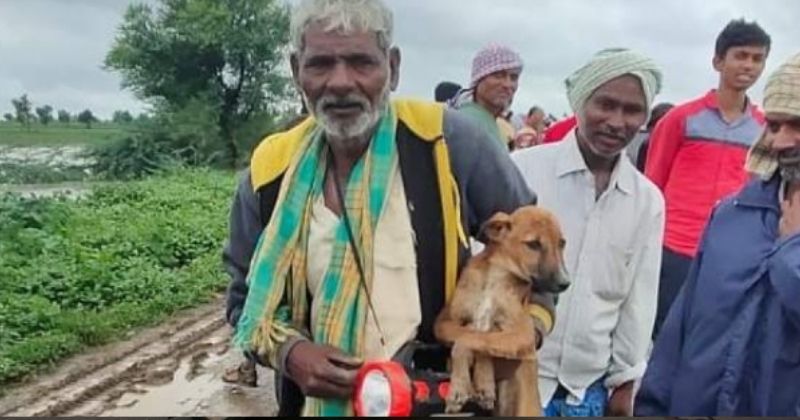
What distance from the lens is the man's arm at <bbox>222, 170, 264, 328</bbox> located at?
2359 mm

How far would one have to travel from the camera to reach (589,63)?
298cm

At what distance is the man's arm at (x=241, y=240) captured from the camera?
236 centimetres

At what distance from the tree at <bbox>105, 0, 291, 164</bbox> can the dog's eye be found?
33.3 meters

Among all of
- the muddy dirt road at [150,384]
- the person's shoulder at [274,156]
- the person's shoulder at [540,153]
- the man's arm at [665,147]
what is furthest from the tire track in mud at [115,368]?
the person's shoulder at [274,156]

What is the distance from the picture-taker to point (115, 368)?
7926 millimetres

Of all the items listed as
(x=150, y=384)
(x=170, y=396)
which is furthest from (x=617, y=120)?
(x=150, y=384)

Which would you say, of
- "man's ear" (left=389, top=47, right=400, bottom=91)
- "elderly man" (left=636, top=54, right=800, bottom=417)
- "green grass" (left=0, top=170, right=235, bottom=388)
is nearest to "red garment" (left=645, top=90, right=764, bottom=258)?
"elderly man" (left=636, top=54, right=800, bottom=417)

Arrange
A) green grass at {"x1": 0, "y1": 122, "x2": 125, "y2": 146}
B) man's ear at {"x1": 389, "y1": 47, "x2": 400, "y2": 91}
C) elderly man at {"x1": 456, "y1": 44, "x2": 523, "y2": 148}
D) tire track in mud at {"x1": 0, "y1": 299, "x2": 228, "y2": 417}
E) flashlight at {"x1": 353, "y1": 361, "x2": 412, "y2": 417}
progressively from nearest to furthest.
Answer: flashlight at {"x1": 353, "y1": 361, "x2": 412, "y2": 417} < man's ear at {"x1": 389, "y1": 47, "x2": 400, "y2": 91} < elderly man at {"x1": 456, "y1": 44, "x2": 523, "y2": 148} < tire track in mud at {"x1": 0, "y1": 299, "x2": 228, "y2": 417} < green grass at {"x1": 0, "y1": 122, "x2": 125, "y2": 146}

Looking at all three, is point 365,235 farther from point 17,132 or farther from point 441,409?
point 17,132

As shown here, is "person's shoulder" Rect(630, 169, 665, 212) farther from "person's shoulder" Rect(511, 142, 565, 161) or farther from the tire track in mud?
the tire track in mud

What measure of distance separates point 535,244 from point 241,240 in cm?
59

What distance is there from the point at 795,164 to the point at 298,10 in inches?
41.4

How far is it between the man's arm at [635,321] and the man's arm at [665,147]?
6.16 feet

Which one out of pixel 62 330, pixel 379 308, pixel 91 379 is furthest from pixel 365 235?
pixel 62 330
